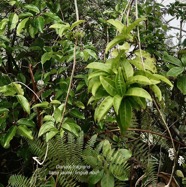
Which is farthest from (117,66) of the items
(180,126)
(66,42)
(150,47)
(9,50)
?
(180,126)

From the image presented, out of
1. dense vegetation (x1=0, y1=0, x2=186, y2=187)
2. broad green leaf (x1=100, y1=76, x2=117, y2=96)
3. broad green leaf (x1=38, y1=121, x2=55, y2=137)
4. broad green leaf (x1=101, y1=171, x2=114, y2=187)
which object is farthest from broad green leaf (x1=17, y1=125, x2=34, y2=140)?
broad green leaf (x1=100, y1=76, x2=117, y2=96)

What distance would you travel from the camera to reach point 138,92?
653 millimetres

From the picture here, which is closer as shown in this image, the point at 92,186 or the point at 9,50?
the point at 92,186

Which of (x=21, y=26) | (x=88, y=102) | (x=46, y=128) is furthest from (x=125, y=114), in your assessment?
(x=21, y=26)

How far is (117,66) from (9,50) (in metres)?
0.79

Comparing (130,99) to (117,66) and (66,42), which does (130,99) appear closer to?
(117,66)

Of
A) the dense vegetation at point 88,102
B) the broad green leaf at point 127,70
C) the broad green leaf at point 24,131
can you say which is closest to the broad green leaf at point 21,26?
the dense vegetation at point 88,102

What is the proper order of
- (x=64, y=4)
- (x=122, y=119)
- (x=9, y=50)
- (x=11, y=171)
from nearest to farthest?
1. (x=122, y=119)
2. (x=9, y=50)
3. (x=11, y=171)
4. (x=64, y=4)

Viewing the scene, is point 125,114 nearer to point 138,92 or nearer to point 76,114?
point 138,92

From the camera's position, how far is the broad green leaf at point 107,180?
1.15 m

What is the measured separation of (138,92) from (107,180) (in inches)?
24.1

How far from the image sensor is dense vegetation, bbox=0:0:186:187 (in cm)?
73

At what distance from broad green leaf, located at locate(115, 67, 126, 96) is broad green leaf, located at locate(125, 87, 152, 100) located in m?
0.01

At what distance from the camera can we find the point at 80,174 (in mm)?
1217
